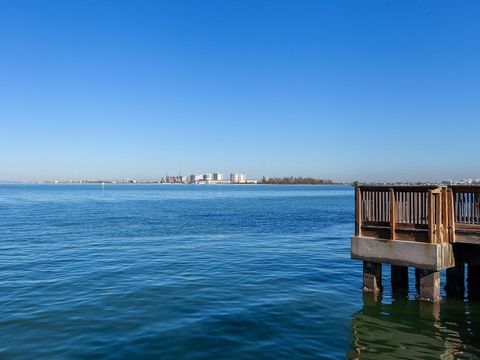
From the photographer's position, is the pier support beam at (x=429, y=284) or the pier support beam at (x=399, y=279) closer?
Answer: the pier support beam at (x=429, y=284)

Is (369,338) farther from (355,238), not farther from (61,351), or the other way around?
(61,351)

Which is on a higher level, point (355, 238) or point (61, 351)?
point (355, 238)

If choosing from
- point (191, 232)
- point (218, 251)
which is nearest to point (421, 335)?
point (218, 251)

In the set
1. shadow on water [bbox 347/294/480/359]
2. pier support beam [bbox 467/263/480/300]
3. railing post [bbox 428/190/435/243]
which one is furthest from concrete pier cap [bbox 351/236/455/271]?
pier support beam [bbox 467/263/480/300]

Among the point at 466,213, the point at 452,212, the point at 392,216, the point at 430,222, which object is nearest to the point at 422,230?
the point at 430,222

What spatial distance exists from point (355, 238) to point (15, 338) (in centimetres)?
1121

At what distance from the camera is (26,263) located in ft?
72.8

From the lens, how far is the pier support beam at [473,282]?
596 inches

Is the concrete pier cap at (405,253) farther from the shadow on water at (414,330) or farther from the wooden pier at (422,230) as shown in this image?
the shadow on water at (414,330)

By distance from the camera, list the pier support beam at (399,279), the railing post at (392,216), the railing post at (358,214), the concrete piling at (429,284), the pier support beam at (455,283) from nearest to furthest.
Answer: the concrete piling at (429,284) < the railing post at (392,216) < the railing post at (358,214) < the pier support beam at (455,283) < the pier support beam at (399,279)

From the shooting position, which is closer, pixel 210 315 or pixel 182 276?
pixel 210 315

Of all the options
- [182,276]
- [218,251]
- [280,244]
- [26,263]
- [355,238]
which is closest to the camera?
[355,238]

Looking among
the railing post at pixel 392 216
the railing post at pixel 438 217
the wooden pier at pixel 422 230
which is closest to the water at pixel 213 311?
the wooden pier at pixel 422 230

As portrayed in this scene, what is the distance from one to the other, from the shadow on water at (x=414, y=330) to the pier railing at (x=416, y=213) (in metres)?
2.44
